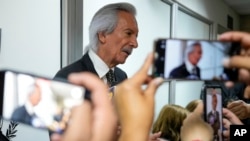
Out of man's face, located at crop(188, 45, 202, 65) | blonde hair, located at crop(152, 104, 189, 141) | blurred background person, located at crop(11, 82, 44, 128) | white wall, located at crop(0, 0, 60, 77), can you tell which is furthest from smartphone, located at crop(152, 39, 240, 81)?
white wall, located at crop(0, 0, 60, 77)

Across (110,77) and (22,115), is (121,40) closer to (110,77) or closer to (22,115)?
(110,77)

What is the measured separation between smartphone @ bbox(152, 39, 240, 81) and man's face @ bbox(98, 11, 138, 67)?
0.14 m

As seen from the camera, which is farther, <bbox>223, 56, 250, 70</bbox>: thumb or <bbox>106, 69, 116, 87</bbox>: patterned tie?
<bbox>106, 69, 116, 87</bbox>: patterned tie

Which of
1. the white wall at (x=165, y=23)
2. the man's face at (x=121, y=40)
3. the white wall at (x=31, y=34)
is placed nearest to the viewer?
the man's face at (x=121, y=40)

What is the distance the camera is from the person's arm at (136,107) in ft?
0.80

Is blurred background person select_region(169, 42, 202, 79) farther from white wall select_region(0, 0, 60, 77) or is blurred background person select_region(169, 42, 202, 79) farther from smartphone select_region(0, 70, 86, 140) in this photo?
white wall select_region(0, 0, 60, 77)

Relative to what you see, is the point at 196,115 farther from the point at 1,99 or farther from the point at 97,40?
the point at 1,99

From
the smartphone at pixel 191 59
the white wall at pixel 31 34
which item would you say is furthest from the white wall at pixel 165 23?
the smartphone at pixel 191 59

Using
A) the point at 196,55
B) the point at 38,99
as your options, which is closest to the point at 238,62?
the point at 196,55

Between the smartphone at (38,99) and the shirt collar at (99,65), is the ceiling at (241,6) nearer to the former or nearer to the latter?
the shirt collar at (99,65)

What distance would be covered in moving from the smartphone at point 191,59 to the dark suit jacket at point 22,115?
126 millimetres

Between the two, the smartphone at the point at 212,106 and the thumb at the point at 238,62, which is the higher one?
the thumb at the point at 238,62

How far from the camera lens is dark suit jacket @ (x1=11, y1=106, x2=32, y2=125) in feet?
0.97

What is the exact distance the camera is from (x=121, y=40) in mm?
425
